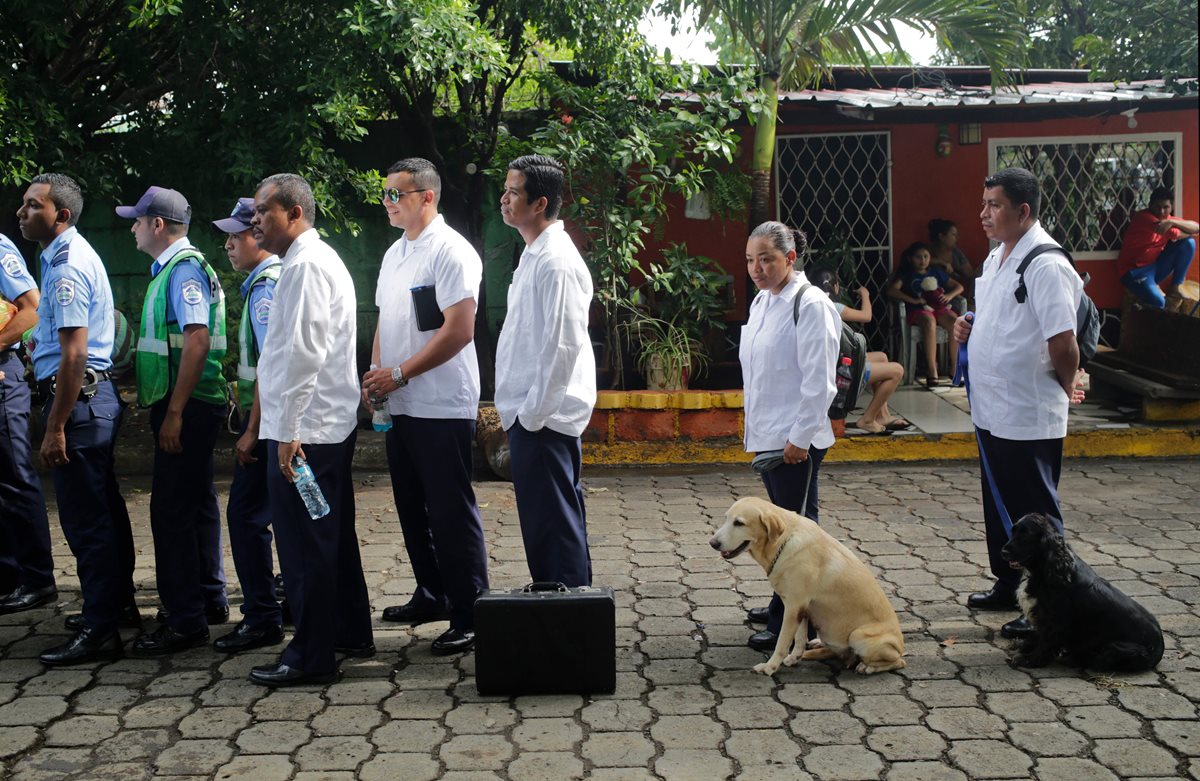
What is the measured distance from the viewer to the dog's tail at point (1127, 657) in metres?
4.66

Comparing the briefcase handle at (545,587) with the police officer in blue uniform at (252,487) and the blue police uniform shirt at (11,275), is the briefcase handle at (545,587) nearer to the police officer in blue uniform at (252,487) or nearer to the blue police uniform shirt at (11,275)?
the police officer in blue uniform at (252,487)

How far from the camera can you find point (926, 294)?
11469 millimetres

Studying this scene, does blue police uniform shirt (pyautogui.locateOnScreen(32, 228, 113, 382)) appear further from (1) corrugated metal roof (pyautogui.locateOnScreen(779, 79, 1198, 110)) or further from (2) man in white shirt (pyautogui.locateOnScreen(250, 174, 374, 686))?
(1) corrugated metal roof (pyautogui.locateOnScreen(779, 79, 1198, 110))

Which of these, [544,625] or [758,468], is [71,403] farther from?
[758,468]

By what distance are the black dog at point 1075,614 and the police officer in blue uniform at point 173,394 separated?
334cm

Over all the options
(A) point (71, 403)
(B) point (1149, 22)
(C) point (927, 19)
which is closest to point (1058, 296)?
(A) point (71, 403)

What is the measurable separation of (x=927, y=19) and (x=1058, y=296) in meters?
6.13

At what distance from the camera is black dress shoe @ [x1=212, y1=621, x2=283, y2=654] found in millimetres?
5188

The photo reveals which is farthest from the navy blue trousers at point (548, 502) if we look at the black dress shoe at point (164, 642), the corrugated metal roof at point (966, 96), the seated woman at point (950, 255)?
the seated woman at point (950, 255)

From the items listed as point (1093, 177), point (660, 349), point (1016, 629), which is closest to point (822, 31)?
point (660, 349)

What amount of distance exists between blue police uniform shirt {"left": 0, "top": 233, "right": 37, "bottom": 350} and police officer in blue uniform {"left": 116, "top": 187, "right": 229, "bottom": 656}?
0.91 m

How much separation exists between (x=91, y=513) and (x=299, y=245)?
59.8 inches

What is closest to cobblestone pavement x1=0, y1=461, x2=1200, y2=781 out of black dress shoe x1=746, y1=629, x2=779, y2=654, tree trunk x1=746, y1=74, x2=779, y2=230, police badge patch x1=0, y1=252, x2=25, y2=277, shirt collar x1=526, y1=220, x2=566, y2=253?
black dress shoe x1=746, y1=629, x2=779, y2=654

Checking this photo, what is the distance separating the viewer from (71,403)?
5.10m
